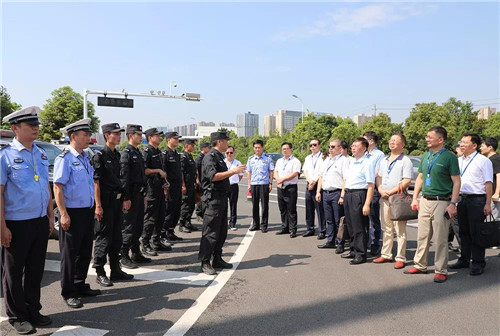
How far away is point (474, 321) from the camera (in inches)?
153

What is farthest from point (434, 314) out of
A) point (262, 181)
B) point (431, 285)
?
point (262, 181)

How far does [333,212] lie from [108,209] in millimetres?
4214

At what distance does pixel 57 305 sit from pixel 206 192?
242 cm

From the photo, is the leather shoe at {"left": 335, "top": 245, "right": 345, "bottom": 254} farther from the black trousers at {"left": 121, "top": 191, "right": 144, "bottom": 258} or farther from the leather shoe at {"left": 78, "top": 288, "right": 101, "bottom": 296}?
the leather shoe at {"left": 78, "top": 288, "right": 101, "bottom": 296}

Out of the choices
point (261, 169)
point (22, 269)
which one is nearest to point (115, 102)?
point (261, 169)

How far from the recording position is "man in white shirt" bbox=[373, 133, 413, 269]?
5945 mm

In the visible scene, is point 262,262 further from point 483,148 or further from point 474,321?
point 483,148

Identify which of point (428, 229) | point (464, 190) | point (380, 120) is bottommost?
point (428, 229)

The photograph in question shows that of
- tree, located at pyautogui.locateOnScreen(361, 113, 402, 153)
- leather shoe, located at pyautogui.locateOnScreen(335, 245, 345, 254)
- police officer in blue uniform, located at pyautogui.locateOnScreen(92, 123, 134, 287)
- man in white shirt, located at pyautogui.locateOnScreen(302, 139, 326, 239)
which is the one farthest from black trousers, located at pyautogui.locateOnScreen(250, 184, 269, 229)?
tree, located at pyautogui.locateOnScreen(361, 113, 402, 153)

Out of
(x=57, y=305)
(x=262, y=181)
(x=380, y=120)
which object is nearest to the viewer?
(x=57, y=305)

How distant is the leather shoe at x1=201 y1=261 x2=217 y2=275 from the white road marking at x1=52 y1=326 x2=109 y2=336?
199 cm

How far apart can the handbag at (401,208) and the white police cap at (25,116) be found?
504cm

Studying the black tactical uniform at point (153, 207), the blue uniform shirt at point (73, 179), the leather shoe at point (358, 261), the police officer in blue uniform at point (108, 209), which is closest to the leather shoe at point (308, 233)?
the leather shoe at point (358, 261)

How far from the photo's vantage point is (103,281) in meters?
4.97
